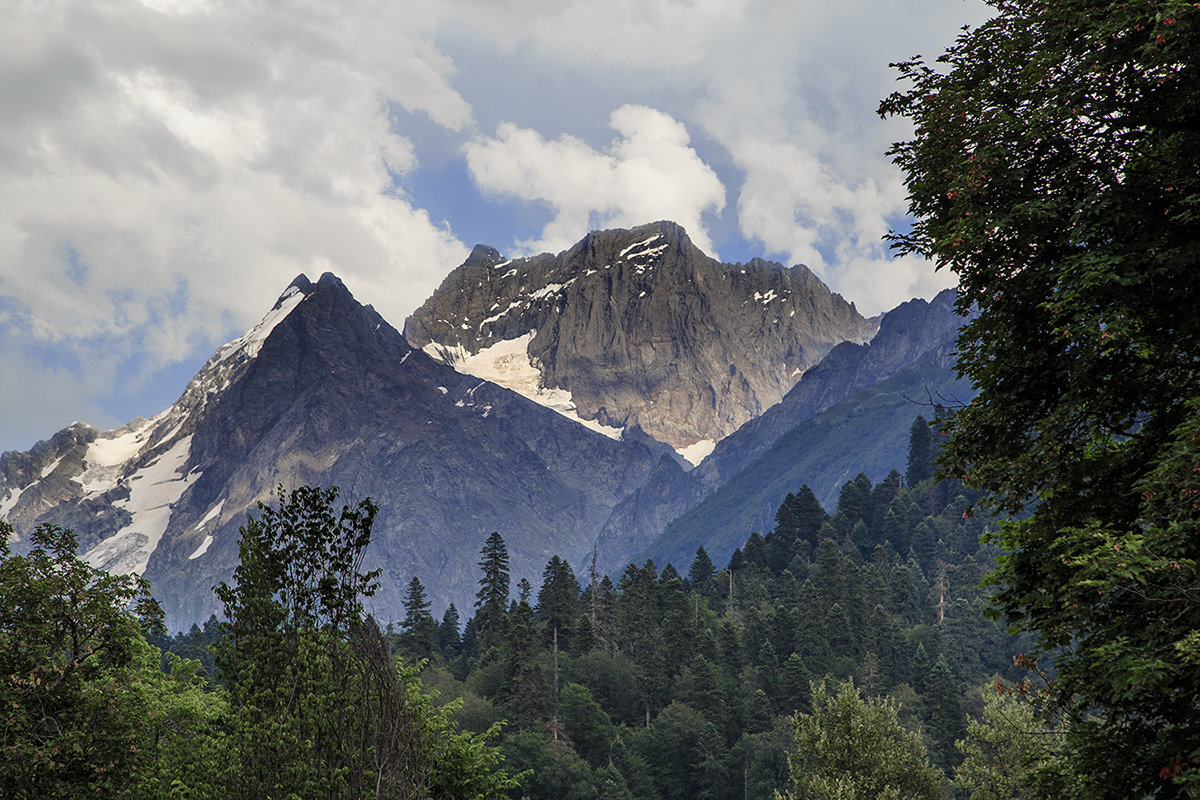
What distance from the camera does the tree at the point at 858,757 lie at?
40.9 m

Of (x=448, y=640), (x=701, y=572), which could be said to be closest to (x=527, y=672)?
(x=448, y=640)

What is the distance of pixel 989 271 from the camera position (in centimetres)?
1331

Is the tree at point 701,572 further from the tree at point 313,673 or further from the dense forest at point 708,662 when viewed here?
the tree at point 313,673

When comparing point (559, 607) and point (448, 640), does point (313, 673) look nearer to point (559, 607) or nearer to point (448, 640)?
point (559, 607)

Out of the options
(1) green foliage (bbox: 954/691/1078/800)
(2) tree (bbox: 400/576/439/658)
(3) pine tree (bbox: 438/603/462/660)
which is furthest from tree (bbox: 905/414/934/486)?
(1) green foliage (bbox: 954/691/1078/800)

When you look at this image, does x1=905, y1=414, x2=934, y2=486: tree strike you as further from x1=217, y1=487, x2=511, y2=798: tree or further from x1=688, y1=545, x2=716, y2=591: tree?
x1=217, y1=487, x2=511, y2=798: tree

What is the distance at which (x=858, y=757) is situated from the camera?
4169cm

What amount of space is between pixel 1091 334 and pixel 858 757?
3605 cm

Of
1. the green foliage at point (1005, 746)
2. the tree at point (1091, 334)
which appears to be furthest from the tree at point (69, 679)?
the green foliage at point (1005, 746)

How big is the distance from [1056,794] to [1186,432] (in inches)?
203

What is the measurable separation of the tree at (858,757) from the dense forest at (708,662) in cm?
676

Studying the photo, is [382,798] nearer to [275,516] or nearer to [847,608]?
[275,516]

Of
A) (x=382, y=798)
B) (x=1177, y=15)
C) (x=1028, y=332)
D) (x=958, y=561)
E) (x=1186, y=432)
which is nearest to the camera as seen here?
(x=1186, y=432)

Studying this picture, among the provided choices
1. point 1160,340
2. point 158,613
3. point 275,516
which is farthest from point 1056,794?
point 158,613
